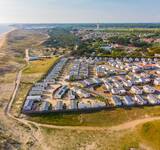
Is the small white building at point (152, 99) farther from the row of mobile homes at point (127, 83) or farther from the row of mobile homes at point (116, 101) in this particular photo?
the row of mobile homes at point (127, 83)

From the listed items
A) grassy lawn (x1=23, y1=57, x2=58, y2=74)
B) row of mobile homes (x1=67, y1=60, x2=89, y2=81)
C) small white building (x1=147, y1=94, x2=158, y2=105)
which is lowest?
grassy lawn (x1=23, y1=57, x2=58, y2=74)

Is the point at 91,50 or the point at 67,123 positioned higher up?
the point at 67,123

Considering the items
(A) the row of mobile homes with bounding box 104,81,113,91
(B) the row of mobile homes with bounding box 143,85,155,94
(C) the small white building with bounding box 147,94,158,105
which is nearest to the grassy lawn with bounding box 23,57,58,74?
(A) the row of mobile homes with bounding box 104,81,113,91

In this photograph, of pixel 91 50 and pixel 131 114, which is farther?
pixel 91 50

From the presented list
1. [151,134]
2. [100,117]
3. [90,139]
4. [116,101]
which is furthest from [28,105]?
[151,134]

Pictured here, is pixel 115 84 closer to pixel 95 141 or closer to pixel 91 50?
pixel 95 141

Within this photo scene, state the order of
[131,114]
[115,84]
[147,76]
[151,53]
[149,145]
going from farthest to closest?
[151,53], [147,76], [115,84], [131,114], [149,145]

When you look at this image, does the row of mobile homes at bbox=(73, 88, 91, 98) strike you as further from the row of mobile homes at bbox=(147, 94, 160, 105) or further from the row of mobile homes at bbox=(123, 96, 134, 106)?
the row of mobile homes at bbox=(147, 94, 160, 105)

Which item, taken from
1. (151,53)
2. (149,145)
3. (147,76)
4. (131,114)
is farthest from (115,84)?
(151,53)

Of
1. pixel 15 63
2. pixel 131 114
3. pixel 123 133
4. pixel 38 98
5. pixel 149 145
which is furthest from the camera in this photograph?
pixel 15 63

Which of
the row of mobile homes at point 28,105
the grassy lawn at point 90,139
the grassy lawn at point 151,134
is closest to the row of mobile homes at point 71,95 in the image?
the row of mobile homes at point 28,105
